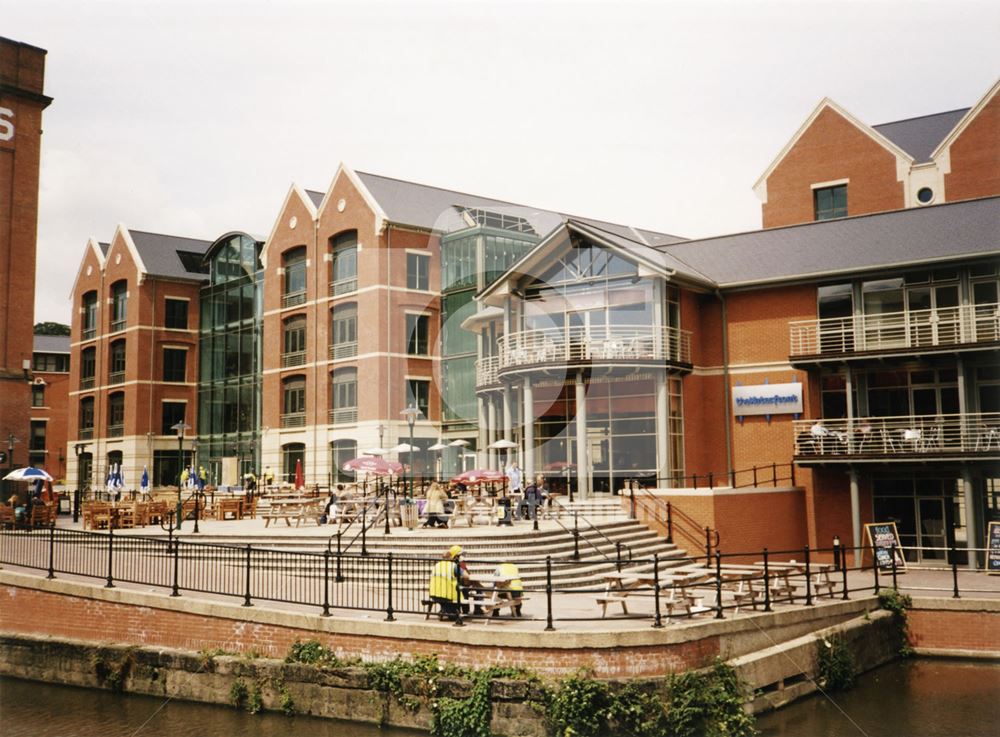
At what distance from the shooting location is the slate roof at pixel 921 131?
37.8m

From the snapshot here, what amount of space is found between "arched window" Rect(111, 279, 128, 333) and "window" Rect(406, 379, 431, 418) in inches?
863

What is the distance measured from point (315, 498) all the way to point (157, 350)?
28.5 meters

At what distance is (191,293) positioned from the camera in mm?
53625

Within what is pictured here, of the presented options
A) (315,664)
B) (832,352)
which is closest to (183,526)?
(315,664)

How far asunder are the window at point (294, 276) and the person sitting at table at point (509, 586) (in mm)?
32522

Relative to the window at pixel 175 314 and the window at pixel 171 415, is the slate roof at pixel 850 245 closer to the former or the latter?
the window at pixel 175 314

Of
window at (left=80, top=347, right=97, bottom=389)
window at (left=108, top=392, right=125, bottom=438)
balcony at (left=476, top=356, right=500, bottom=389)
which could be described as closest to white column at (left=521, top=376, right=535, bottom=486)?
balcony at (left=476, top=356, right=500, bottom=389)

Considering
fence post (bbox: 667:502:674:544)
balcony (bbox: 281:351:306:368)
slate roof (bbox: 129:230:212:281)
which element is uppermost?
slate roof (bbox: 129:230:212:281)

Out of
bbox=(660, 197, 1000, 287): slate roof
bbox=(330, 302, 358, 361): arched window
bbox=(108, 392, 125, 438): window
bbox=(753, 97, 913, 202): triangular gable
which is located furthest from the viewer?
bbox=(108, 392, 125, 438): window

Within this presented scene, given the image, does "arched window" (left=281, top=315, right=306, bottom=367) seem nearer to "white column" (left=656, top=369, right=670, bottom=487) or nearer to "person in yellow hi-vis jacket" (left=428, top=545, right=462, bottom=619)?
"white column" (left=656, top=369, right=670, bottom=487)

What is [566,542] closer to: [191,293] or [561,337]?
[561,337]

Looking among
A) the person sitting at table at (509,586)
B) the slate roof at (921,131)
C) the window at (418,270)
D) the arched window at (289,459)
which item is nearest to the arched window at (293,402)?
the arched window at (289,459)

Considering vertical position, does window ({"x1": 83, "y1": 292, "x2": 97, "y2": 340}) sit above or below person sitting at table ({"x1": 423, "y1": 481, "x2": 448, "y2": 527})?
above

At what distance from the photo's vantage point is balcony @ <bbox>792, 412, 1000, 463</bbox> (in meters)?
23.8
